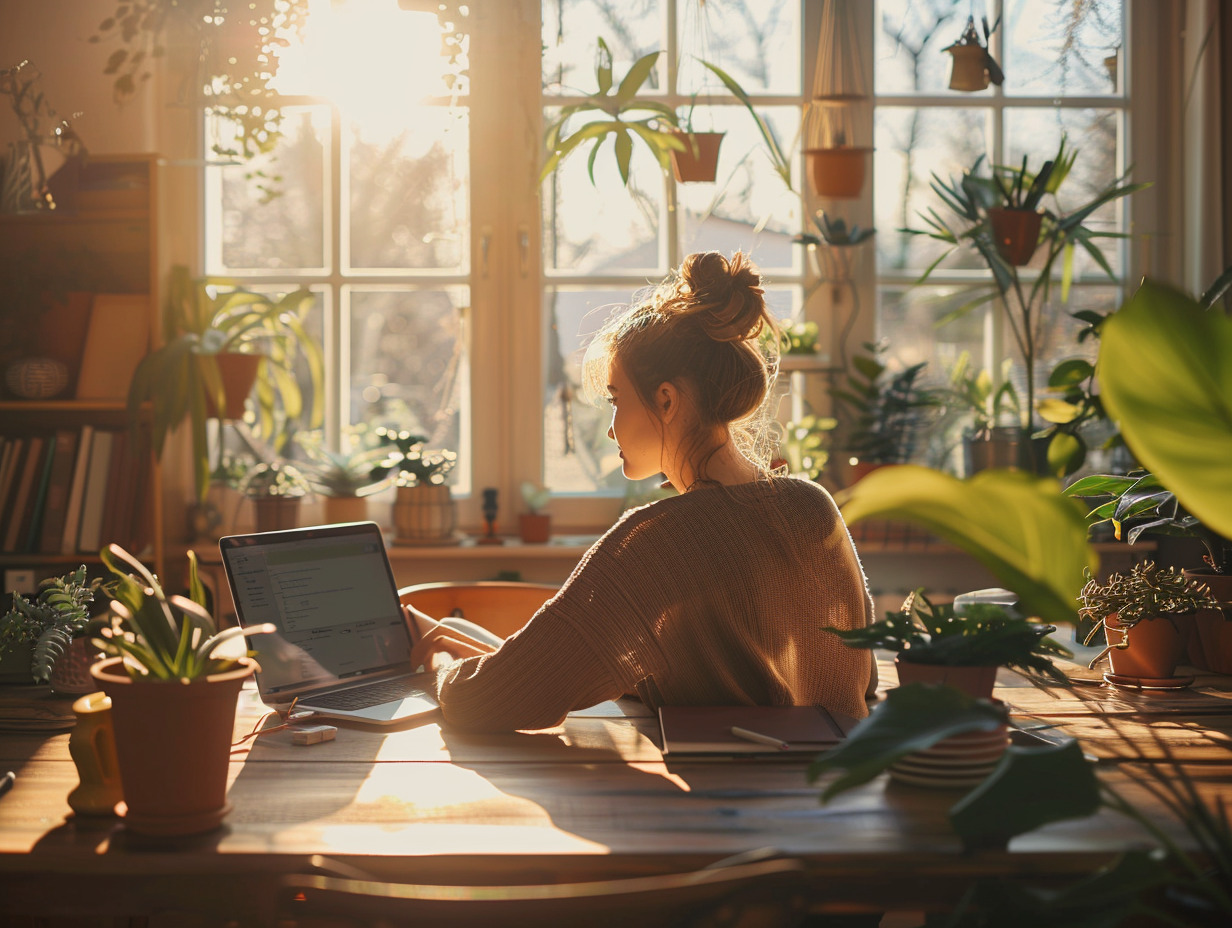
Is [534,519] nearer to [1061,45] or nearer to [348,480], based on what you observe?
[348,480]

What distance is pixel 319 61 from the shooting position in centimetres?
330

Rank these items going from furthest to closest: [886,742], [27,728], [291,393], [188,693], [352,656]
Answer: [291,393]
[352,656]
[27,728]
[188,693]
[886,742]

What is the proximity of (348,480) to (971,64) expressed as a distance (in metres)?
2.12

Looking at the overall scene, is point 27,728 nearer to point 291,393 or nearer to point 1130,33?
point 291,393

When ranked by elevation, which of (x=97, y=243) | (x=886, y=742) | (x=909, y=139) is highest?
(x=909, y=139)

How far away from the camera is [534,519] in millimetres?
3209

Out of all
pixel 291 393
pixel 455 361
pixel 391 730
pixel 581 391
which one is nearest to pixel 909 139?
pixel 581 391

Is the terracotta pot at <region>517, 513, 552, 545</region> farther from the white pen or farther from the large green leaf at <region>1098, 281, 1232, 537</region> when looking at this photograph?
the large green leaf at <region>1098, 281, 1232, 537</region>

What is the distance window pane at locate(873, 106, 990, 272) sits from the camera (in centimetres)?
338

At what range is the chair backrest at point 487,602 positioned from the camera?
2.45 metres

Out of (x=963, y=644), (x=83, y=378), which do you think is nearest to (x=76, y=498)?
(x=83, y=378)

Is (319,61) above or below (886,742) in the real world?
above

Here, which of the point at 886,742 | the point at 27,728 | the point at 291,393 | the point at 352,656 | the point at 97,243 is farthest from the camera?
the point at 291,393

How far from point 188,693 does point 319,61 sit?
268 centimetres
